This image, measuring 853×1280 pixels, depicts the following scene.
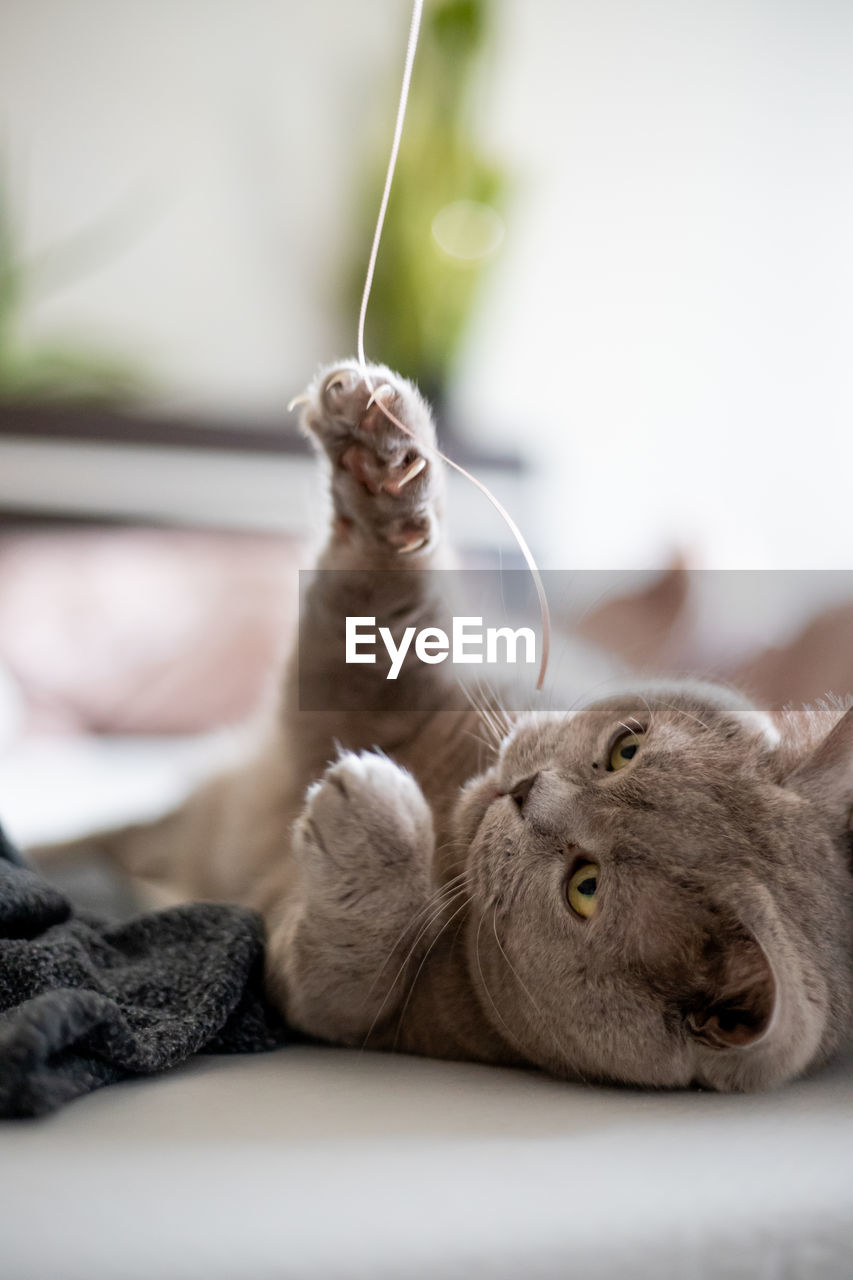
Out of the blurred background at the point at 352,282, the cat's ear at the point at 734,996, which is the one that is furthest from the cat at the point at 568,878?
the blurred background at the point at 352,282

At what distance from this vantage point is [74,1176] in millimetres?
530

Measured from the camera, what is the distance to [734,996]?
2.38ft

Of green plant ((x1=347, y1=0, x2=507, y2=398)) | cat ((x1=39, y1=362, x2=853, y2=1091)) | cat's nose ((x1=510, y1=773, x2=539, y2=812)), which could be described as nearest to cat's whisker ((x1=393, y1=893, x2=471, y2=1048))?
cat ((x1=39, y1=362, x2=853, y2=1091))

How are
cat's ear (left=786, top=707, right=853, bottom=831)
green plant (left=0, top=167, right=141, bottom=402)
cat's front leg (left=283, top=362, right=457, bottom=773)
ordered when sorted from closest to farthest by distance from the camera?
cat's ear (left=786, top=707, right=853, bottom=831) → cat's front leg (left=283, top=362, right=457, bottom=773) → green plant (left=0, top=167, right=141, bottom=402)

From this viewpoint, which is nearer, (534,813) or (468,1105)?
(468,1105)

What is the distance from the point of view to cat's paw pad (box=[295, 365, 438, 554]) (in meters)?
0.91

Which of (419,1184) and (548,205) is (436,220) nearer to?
(548,205)

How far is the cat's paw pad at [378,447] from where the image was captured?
0.91m

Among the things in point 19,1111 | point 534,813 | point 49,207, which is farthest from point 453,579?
point 49,207

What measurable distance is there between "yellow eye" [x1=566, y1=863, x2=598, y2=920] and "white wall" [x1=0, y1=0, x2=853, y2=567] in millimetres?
1451

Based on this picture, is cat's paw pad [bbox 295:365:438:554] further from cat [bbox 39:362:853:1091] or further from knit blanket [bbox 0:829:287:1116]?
knit blanket [bbox 0:829:287:1116]

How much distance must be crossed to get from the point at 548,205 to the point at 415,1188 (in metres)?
2.60

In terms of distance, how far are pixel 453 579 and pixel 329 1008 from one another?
53 centimetres

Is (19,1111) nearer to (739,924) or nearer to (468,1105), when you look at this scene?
(468,1105)
